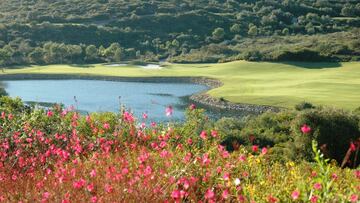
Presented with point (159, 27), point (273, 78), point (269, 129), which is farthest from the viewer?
point (159, 27)

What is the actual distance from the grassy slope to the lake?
4760 mm

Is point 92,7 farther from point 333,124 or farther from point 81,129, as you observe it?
point 81,129

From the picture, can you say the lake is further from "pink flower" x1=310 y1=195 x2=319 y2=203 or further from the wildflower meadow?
"pink flower" x1=310 y1=195 x2=319 y2=203

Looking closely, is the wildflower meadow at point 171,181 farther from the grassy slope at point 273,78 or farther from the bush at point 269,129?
the grassy slope at point 273,78

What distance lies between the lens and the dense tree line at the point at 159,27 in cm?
9800

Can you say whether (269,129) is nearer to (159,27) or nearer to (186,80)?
(186,80)

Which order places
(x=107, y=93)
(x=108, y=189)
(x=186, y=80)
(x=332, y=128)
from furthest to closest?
(x=186, y=80), (x=107, y=93), (x=332, y=128), (x=108, y=189)

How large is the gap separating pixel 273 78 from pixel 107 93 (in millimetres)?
20901

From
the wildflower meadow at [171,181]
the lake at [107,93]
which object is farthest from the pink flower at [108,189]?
the lake at [107,93]

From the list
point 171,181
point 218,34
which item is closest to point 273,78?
point 218,34

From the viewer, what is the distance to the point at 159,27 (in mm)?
126312

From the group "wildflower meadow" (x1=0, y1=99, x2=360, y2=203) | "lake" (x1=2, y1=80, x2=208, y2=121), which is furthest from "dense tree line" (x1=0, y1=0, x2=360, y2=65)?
"wildflower meadow" (x1=0, y1=99, x2=360, y2=203)

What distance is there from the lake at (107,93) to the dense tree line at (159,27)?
67.8 feet

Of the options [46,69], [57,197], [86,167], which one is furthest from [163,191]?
[46,69]
